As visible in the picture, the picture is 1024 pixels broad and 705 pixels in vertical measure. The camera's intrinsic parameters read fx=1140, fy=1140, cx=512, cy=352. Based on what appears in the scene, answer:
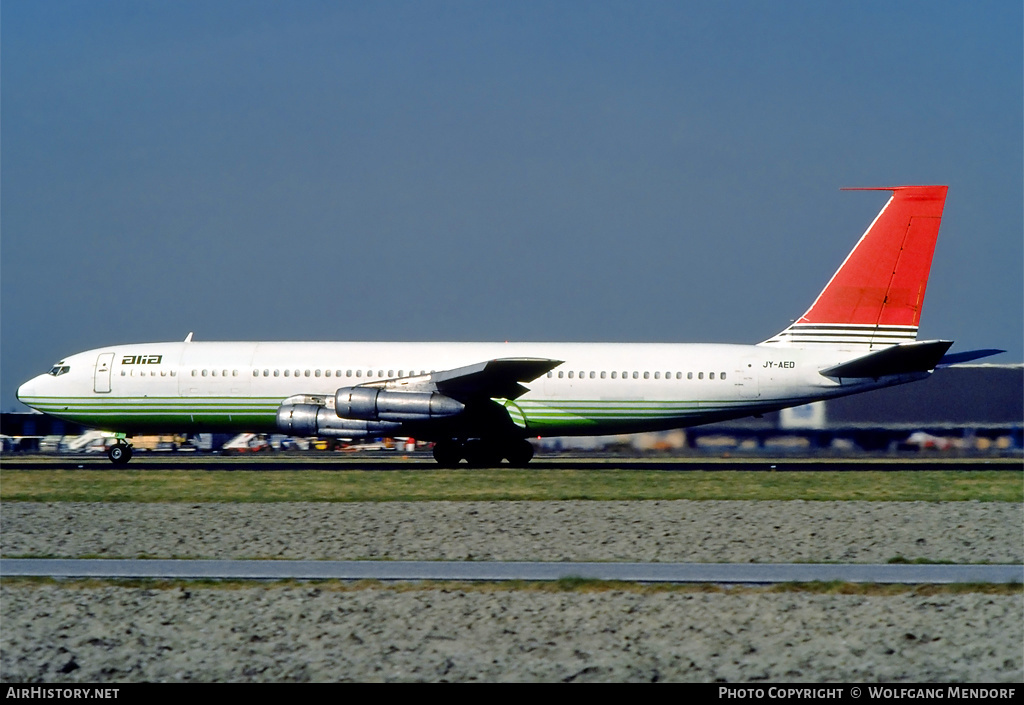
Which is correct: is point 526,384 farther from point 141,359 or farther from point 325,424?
point 141,359

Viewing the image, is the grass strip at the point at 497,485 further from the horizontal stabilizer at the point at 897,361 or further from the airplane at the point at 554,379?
the horizontal stabilizer at the point at 897,361

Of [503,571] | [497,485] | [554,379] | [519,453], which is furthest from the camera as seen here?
A: [519,453]

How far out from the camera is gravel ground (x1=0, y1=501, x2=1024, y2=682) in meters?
9.55

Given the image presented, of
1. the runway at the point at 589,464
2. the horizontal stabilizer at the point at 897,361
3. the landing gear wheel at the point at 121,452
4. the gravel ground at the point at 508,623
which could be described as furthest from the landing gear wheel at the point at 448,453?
the gravel ground at the point at 508,623

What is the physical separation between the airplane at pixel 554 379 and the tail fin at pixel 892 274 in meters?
0.03

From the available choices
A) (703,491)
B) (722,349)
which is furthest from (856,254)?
(703,491)

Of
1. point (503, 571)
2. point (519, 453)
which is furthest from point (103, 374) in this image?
point (503, 571)

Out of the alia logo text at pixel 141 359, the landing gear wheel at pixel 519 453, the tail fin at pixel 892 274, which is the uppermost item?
the tail fin at pixel 892 274

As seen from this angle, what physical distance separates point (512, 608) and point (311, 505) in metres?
11.1

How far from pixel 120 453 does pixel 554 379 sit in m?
13.7

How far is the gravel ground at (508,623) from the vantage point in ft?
31.3

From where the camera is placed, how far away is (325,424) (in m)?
32.2

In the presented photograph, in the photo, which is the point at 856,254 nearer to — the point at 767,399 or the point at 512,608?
the point at 767,399

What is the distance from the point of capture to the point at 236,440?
167 feet
